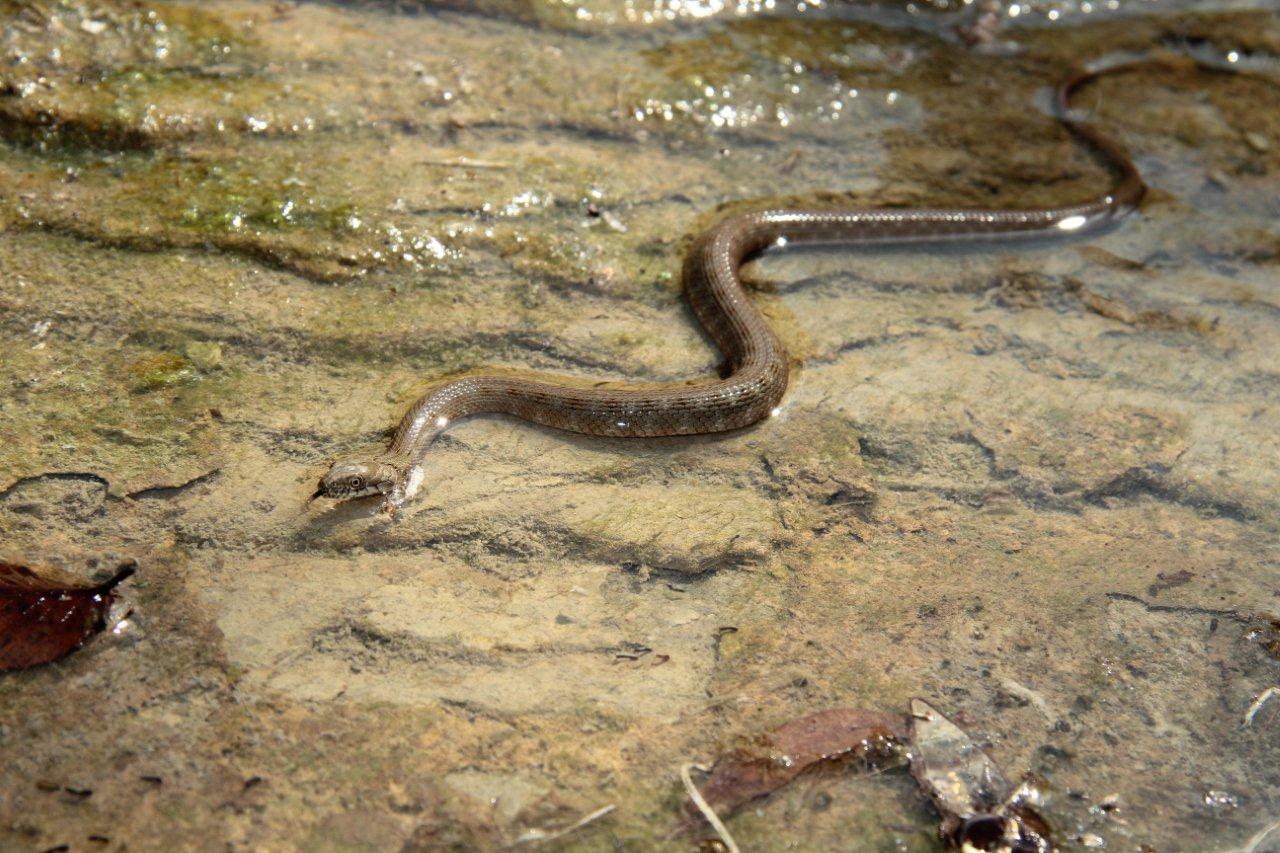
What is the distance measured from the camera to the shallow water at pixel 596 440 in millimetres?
3855

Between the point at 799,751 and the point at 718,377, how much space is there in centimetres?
260

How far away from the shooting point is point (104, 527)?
4.52 m

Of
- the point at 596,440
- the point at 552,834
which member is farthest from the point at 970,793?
the point at 596,440

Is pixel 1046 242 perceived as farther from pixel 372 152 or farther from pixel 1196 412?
pixel 372 152

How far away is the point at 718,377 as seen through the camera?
237 inches

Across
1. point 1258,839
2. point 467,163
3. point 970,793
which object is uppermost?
point 467,163

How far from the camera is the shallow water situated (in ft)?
12.6

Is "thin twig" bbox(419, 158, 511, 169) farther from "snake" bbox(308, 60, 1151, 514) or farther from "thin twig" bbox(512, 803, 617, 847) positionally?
"thin twig" bbox(512, 803, 617, 847)

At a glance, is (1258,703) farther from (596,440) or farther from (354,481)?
(354,481)

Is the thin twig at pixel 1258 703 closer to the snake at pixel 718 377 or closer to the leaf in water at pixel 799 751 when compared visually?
the leaf in water at pixel 799 751

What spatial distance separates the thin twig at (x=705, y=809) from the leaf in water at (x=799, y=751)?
0.03 meters

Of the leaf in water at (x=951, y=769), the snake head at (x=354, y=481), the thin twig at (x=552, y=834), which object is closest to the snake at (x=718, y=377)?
the snake head at (x=354, y=481)

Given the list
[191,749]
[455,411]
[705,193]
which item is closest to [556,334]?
[455,411]

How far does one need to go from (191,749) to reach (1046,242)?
20.3 ft
